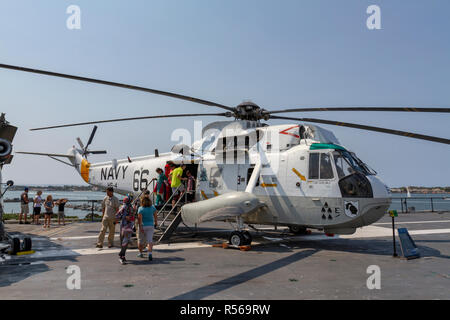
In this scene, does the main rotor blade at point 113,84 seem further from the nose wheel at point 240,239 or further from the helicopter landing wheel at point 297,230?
the helicopter landing wheel at point 297,230

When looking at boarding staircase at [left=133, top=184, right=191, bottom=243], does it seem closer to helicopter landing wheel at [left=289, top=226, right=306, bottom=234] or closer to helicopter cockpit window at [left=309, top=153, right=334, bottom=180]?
helicopter landing wheel at [left=289, top=226, right=306, bottom=234]

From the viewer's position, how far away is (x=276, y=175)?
10.9 meters

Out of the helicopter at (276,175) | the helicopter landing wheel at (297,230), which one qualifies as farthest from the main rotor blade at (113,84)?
the helicopter landing wheel at (297,230)

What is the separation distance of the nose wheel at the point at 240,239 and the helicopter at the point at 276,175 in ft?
0.11

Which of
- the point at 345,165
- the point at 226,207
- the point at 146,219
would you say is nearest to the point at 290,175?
the point at 345,165

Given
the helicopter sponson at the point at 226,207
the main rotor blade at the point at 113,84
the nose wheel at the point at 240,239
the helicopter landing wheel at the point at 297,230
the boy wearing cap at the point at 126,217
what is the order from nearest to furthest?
the main rotor blade at the point at 113,84 < the boy wearing cap at the point at 126,217 < the helicopter sponson at the point at 226,207 < the nose wheel at the point at 240,239 < the helicopter landing wheel at the point at 297,230

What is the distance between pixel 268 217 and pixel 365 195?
3241 millimetres

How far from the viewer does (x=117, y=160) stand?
53.8 ft

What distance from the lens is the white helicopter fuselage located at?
970 cm

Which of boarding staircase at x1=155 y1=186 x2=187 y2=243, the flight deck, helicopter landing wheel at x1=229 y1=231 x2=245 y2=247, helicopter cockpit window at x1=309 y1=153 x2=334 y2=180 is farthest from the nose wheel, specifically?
helicopter cockpit window at x1=309 y1=153 x2=334 y2=180

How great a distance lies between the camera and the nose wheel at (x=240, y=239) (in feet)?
34.4

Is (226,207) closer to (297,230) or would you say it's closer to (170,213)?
(170,213)

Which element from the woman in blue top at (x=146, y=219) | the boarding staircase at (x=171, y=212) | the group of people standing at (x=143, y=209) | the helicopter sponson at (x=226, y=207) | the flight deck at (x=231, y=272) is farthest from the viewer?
the boarding staircase at (x=171, y=212)
